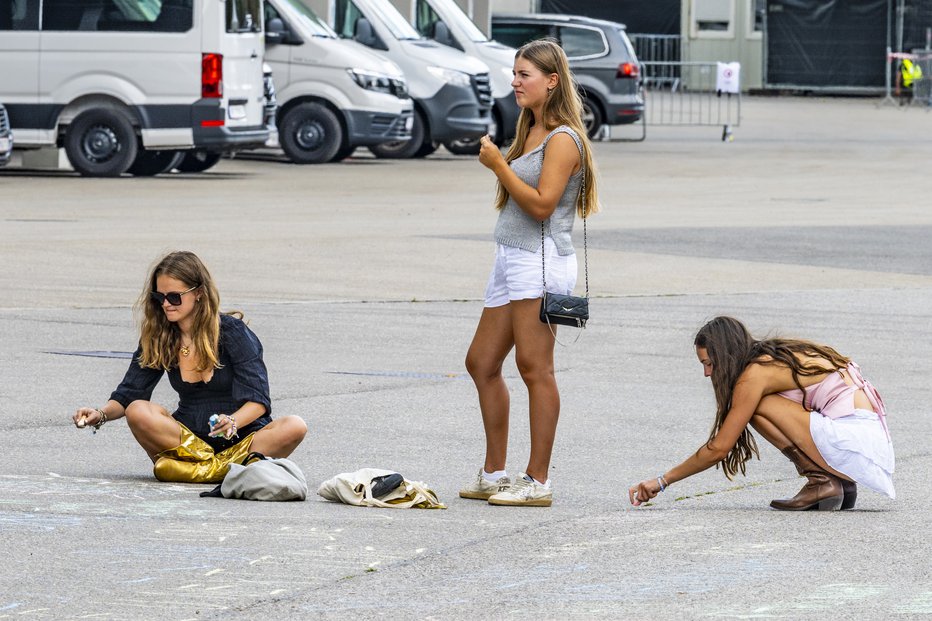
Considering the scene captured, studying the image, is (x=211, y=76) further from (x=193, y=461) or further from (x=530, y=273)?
(x=530, y=273)

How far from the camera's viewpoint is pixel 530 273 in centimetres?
654

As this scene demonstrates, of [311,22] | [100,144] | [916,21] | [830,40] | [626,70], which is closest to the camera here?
[100,144]

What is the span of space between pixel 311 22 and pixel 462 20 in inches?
156

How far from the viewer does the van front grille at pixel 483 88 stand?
26906mm

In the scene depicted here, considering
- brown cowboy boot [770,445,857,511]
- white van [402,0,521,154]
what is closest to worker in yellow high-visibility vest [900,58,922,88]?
white van [402,0,521,154]

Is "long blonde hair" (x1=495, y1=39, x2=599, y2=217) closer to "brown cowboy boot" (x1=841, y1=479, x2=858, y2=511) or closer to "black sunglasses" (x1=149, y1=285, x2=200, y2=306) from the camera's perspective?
"black sunglasses" (x1=149, y1=285, x2=200, y2=306)

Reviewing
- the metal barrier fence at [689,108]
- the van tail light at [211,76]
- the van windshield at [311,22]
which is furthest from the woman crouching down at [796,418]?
the metal barrier fence at [689,108]

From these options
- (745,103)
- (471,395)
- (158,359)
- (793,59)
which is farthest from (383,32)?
(793,59)

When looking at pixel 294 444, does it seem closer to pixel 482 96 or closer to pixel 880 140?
pixel 482 96

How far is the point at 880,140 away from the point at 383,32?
A: 11.3 metres

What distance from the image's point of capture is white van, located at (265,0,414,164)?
2491cm

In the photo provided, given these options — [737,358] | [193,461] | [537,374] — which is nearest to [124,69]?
[193,461]

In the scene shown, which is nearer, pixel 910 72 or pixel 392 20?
pixel 392 20

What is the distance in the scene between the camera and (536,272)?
21.5ft
